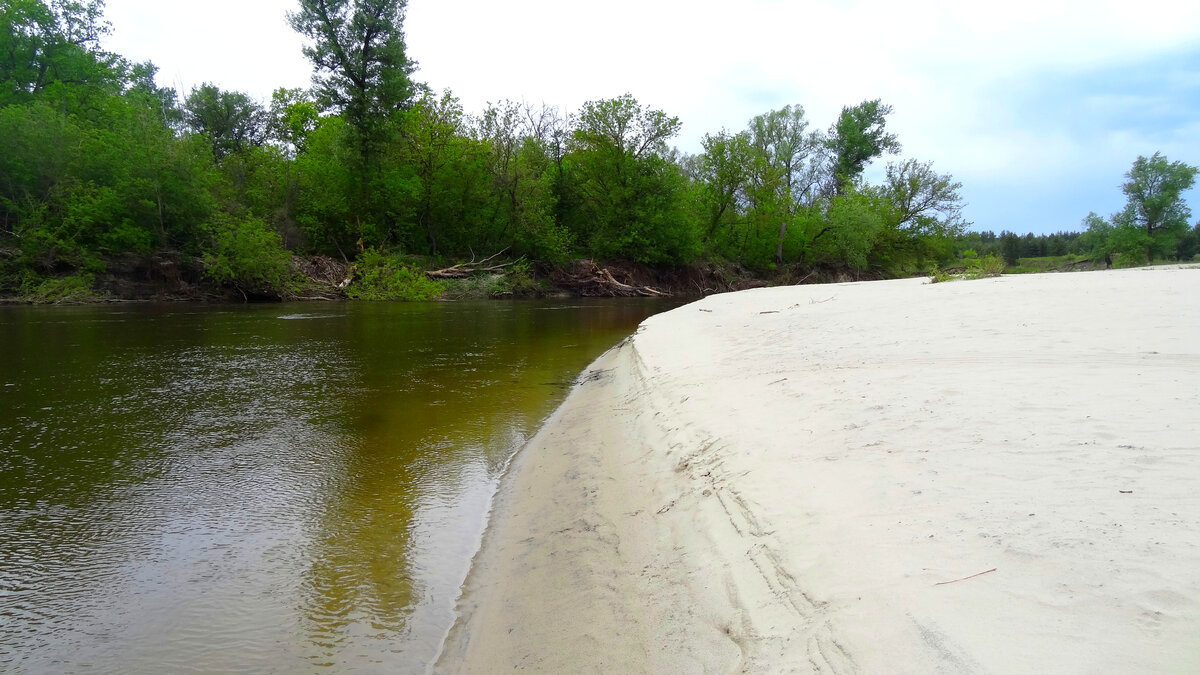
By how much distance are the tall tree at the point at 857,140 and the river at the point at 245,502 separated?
5816 centimetres

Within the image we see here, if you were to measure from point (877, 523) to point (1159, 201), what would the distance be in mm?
67586

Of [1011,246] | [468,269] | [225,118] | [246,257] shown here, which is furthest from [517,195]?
[1011,246]

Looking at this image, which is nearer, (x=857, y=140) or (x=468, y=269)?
(x=468, y=269)

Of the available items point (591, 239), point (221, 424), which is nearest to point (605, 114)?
point (591, 239)

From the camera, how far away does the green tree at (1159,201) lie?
50094 mm

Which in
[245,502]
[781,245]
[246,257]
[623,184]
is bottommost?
[245,502]

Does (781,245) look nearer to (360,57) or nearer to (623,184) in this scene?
(623,184)

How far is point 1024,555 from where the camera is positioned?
2.73 m

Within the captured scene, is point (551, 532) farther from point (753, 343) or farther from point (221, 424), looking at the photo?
point (753, 343)

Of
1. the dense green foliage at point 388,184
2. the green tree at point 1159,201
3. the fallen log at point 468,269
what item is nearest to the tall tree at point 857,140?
the dense green foliage at point 388,184

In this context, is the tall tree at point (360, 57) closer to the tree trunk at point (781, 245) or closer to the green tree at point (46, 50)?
the green tree at point (46, 50)

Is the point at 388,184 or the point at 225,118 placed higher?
the point at 225,118

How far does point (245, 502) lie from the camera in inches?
204

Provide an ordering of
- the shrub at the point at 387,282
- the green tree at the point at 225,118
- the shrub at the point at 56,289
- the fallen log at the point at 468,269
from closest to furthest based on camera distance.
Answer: the shrub at the point at 56,289, the shrub at the point at 387,282, the fallen log at the point at 468,269, the green tree at the point at 225,118
